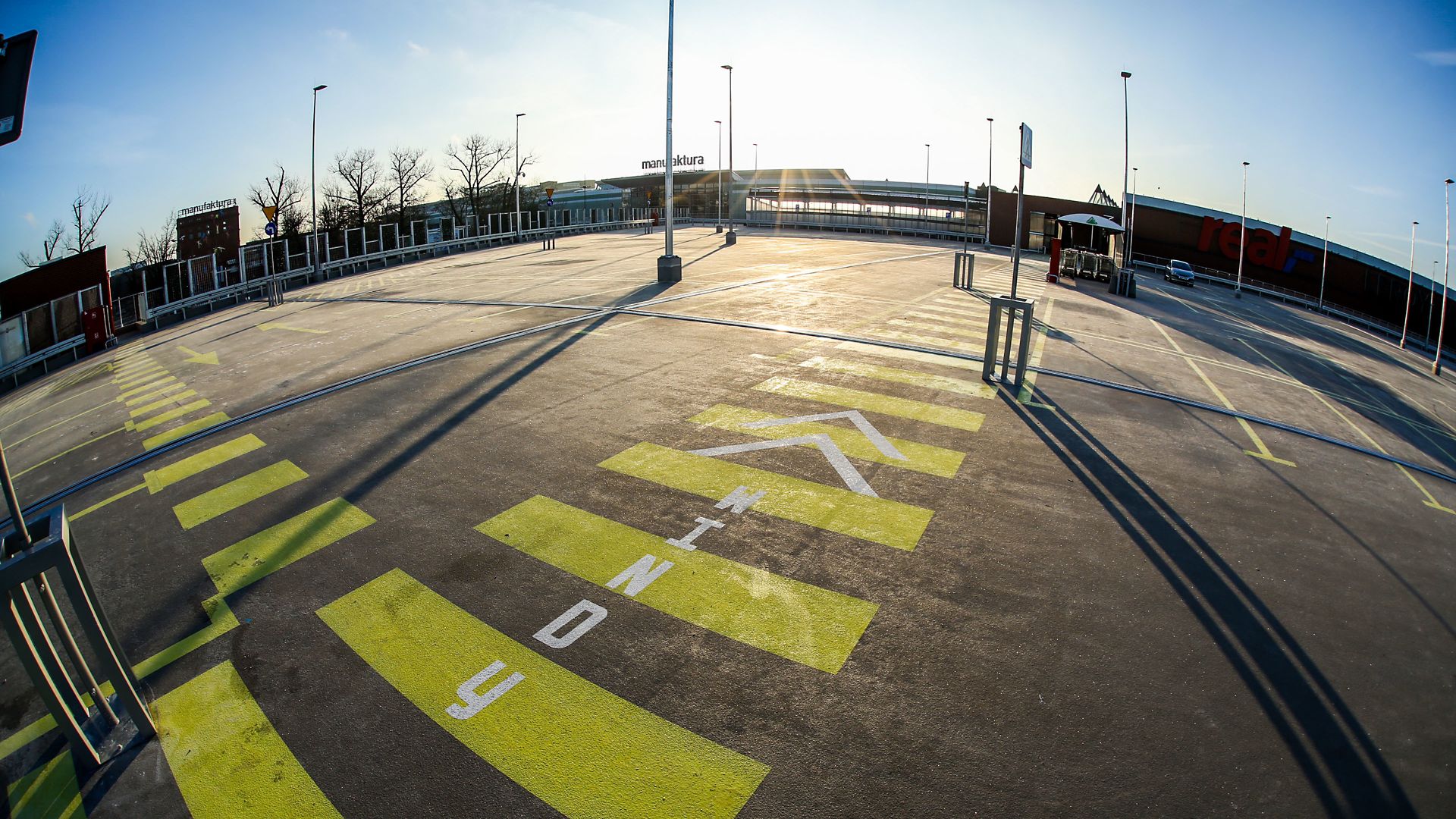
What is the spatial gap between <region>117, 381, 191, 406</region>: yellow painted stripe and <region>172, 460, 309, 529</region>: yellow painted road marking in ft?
20.8

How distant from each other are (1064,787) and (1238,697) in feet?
5.94

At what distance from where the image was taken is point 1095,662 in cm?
530

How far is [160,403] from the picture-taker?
1313 cm

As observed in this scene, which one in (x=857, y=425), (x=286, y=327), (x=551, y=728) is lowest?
(x=551, y=728)

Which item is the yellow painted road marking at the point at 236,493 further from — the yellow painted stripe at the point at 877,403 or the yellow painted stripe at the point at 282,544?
the yellow painted stripe at the point at 877,403

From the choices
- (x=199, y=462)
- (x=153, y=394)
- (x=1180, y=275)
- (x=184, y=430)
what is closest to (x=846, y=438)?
(x=199, y=462)

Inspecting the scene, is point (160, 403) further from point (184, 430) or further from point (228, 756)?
point (228, 756)

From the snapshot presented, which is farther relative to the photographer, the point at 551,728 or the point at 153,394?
the point at 153,394

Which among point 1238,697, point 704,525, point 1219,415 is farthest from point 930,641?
point 1219,415

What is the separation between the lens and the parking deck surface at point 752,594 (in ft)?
14.2

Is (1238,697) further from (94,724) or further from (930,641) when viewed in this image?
(94,724)

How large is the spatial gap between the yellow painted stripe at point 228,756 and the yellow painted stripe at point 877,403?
805cm

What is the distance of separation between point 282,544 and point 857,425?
7.21 m

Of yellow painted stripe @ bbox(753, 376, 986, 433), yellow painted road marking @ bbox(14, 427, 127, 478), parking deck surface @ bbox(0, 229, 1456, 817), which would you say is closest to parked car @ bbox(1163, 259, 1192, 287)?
parking deck surface @ bbox(0, 229, 1456, 817)
